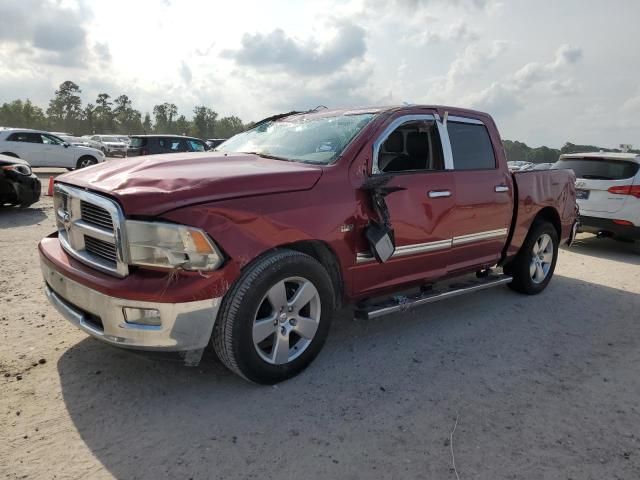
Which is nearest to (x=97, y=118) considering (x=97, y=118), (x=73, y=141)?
(x=97, y=118)

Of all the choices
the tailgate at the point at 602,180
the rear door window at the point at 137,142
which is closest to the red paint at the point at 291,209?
the tailgate at the point at 602,180

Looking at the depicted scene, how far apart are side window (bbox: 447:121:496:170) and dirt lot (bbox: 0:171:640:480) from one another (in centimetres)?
152

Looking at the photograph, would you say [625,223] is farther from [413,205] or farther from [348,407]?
Answer: [348,407]

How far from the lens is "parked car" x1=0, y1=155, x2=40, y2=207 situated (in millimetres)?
9414

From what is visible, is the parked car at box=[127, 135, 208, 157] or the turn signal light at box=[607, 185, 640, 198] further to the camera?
the parked car at box=[127, 135, 208, 157]

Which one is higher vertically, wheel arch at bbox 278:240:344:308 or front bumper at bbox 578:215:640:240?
wheel arch at bbox 278:240:344:308

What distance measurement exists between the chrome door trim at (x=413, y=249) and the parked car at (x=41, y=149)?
17.4 metres

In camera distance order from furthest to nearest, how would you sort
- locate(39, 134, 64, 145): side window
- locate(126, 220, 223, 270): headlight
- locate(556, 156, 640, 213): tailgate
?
locate(39, 134, 64, 145): side window, locate(556, 156, 640, 213): tailgate, locate(126, 220, 223, 270): headlight

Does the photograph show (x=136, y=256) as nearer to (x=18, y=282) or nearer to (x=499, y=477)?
(x=499, y=477)

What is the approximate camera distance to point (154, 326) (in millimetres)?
2822

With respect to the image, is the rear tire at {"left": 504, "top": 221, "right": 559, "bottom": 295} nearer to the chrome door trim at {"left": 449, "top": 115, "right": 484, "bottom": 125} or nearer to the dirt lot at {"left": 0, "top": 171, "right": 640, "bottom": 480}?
the dirt lot at {"left": 0, "top": 171, "right": 640, "bottom": 480}

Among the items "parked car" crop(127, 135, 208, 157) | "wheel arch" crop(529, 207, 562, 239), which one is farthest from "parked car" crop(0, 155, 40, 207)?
"wheel arch" crop(529, 207, 562, 239)

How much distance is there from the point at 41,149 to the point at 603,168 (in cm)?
1784

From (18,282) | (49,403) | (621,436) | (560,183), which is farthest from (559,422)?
(18,282)
